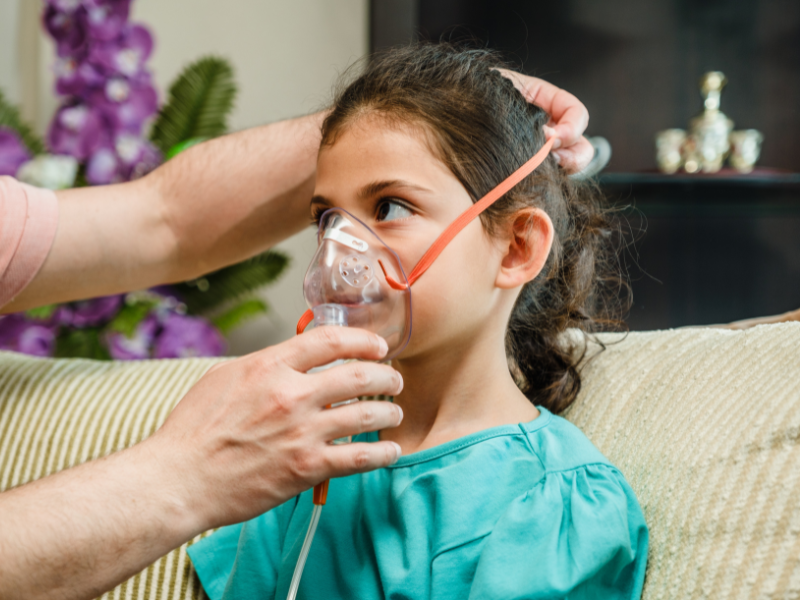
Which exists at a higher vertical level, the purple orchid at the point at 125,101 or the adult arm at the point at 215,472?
the purple orchid at the point at 125,101

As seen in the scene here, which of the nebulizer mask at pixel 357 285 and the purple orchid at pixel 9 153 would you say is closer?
the nebulizer mask at pixel 357 285

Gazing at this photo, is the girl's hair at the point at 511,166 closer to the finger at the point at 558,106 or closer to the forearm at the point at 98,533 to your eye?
the finger at the point at 558,106

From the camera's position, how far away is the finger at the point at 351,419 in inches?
26.8

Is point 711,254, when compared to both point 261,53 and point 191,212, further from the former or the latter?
point 191,212

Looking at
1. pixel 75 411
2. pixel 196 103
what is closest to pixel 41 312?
pixel 196 103

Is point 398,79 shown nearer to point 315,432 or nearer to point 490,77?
point 490,77

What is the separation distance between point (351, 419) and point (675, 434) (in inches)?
15.0

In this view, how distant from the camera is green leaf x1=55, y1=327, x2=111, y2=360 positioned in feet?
6.81

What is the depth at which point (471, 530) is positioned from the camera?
76 cm

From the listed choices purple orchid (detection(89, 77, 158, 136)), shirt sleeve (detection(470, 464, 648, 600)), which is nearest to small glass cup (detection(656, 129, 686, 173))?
purple orchid (detection(89, 77, 158, 136))

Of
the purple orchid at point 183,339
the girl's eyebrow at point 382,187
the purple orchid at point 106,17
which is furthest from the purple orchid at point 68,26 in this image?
the girl's eyebrow at point 382,187

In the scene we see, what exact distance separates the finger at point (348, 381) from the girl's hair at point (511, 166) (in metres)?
0.28

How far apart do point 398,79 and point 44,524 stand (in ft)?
2.23

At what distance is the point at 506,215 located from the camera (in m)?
0.89
